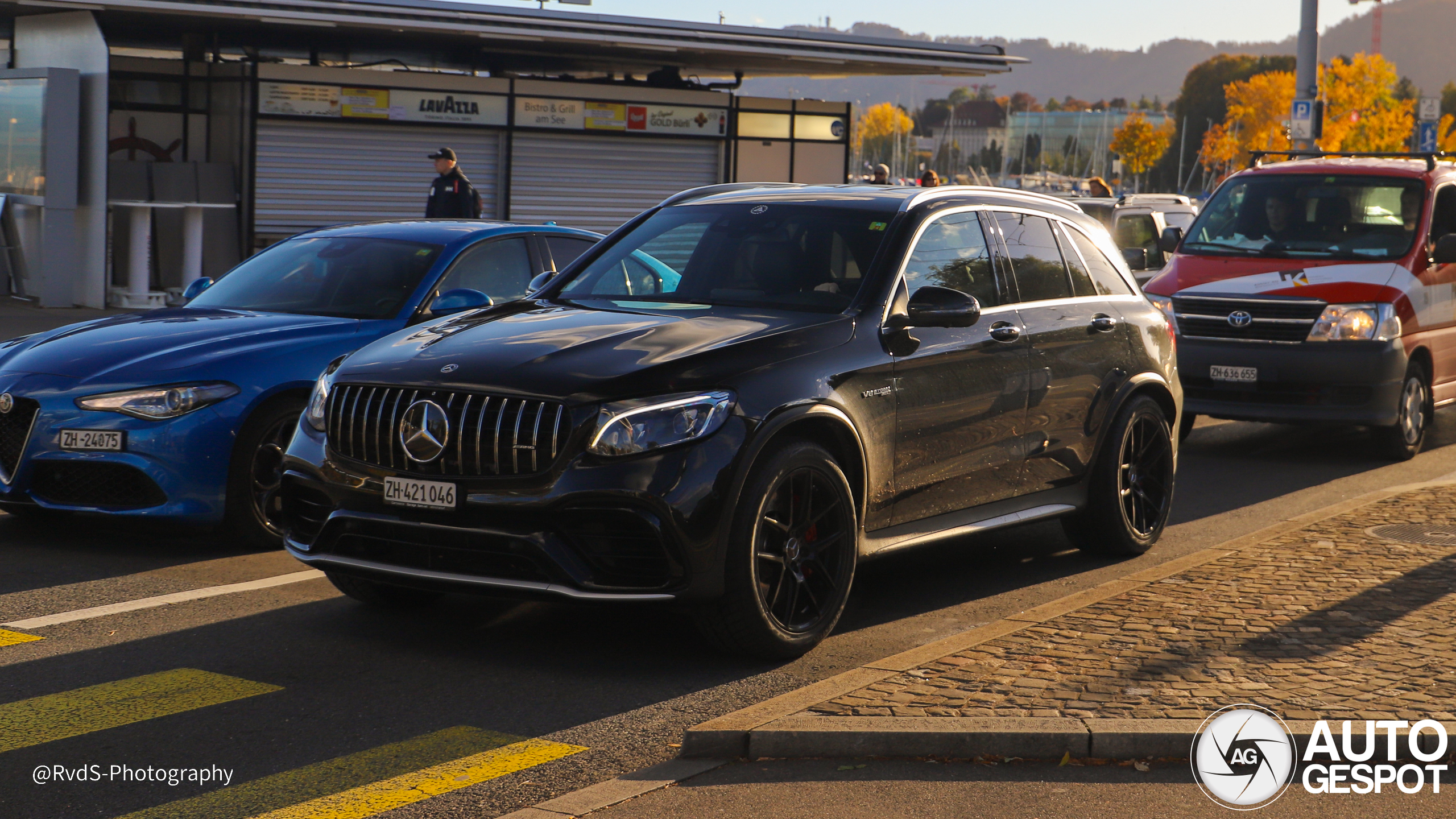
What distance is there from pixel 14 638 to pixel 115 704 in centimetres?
106

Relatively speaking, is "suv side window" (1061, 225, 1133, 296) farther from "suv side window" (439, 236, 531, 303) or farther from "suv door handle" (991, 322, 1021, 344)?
"suv side window" (439, 236, 531, 303)

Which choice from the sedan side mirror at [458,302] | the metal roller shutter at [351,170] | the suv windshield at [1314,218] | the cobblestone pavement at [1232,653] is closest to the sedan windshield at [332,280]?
the sedan side mirror at [458,302]

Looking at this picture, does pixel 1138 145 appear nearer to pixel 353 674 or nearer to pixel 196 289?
pixel 196 289

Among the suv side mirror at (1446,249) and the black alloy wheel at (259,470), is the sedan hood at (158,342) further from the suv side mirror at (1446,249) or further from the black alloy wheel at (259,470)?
the suv side mirror at (1446,249)

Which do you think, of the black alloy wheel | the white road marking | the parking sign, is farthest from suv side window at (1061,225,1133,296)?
the parking sign

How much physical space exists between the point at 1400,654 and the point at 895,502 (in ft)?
6.36

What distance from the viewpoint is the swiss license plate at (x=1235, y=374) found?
12125 mm

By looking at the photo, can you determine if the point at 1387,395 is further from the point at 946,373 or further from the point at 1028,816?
the point at 1028,816

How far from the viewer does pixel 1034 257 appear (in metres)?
7.67

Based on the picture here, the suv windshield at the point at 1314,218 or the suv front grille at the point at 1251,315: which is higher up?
the suv windshield at the point at 1314,218

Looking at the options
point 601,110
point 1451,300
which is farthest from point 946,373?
point 601,110

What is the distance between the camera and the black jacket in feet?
52.7

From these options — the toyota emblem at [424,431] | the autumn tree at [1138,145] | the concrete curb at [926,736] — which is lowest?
the concrete curb at [926,736]

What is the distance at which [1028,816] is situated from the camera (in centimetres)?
440
